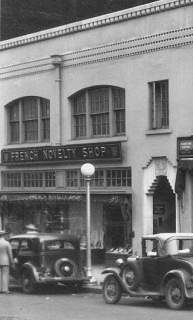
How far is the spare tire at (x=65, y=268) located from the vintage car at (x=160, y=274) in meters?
2.56

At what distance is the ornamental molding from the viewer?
2495cm

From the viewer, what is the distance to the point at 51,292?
21469mm

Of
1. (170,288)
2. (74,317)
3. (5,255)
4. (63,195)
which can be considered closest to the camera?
(74,317)

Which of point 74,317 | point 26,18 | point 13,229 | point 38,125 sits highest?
point 26,18

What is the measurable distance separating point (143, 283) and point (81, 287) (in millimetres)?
4184

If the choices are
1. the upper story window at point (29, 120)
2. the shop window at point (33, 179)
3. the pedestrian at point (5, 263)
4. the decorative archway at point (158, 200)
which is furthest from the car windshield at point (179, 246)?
the upper story window at point (29, 120)

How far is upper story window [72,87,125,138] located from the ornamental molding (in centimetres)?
118

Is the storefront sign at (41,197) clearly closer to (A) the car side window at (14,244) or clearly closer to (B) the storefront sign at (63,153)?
(B) the storefront sign at (63,153)

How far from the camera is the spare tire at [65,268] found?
20781 millimetres

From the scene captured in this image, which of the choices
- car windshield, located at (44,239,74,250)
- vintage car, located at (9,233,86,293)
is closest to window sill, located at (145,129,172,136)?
vintage car, located at (9,233,86,293)

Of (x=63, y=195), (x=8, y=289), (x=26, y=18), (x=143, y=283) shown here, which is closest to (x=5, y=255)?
(x=8, y=289)

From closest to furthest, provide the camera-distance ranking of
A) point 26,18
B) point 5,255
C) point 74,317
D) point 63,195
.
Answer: point 74,317, point 5,255, point 63,195, point 26,18

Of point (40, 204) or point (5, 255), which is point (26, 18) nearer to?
point (40, 204)

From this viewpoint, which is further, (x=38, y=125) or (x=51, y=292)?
(x=38, y=125)
